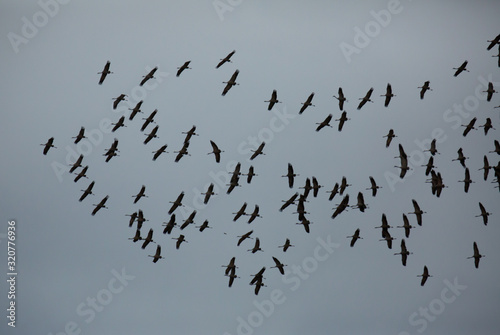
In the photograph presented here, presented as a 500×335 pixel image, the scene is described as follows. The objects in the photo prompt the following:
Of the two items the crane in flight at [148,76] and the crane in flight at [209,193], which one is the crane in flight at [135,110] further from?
the crane in flight at [209,193]

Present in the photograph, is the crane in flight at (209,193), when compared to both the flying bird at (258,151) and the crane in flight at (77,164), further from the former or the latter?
the crane in flight at (77,164)

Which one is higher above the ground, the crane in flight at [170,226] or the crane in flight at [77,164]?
the crane in flight at [77,164]

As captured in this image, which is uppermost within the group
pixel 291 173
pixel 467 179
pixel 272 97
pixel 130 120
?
pixel 130 120

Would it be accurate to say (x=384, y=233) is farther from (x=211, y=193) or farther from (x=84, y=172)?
(x=84, y=172)

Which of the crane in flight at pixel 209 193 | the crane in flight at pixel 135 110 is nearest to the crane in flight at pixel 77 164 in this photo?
the crane in flight at pixel 135 110

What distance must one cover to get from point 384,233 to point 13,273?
1677 cm

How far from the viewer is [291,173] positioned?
44.8m

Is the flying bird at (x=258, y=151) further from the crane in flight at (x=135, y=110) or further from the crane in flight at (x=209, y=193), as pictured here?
the crane in flight at (x=135, y=110)

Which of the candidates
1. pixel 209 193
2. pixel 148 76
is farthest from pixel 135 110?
A: pixel 209 193

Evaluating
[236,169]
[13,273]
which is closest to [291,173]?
[236,169]

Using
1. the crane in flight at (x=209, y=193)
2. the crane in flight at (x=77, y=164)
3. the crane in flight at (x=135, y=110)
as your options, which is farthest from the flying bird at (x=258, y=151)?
the crane in flight at (x=77, y=164)

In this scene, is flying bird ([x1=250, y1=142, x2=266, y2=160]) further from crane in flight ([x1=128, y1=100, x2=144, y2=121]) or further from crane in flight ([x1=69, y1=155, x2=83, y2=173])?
crane in flight ([x1=69, y1=155, x2=83, y2=173])

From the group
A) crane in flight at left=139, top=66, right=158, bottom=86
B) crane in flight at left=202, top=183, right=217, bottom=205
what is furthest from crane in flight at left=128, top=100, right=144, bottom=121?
crane in flight at left=202, top=183, right=217, bottom=205

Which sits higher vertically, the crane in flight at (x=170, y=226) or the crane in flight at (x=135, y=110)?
the crane in flight at (x=135, y=110)
